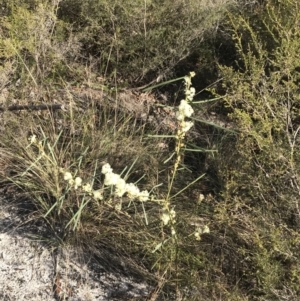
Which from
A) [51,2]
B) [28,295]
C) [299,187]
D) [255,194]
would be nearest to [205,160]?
[255,194]

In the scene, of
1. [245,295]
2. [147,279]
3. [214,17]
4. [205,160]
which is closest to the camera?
[245,295]

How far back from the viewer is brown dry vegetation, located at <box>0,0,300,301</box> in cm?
215

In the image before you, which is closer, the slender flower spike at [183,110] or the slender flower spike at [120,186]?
the slender flower spike at [120,186]

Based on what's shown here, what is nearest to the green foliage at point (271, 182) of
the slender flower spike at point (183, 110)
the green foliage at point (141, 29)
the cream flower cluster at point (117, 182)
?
the slender flower spike at point (183, 110)

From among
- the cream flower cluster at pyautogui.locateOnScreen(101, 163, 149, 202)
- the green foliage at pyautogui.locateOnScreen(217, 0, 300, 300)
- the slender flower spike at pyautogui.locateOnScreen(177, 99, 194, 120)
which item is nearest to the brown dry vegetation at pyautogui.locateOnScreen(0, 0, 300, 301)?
the green foliage at pyautogui.locateOnScreen(217, 0, 300, 300)

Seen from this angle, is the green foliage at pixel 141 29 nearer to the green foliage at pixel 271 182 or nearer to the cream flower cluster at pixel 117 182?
the green foliage at pixel 271 182

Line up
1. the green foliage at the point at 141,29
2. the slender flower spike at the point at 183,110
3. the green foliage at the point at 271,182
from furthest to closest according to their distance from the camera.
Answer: the green foliage at the point at 141,29, the green foliage at the point at 271,182, the slender flower spike at the point at 183,110

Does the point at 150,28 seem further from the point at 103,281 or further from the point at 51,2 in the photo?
the point at 103,281

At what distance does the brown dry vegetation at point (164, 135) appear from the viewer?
215cm

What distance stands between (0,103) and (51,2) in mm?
979

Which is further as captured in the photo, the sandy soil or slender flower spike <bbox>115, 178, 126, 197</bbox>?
the sandy soil

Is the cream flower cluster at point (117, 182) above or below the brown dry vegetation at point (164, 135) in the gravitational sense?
above

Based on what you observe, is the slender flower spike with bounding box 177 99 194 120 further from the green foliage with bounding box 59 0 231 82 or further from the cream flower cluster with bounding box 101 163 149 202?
the green foliage with bounding box 59 0 231 82

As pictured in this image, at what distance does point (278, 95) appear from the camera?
232 cm
